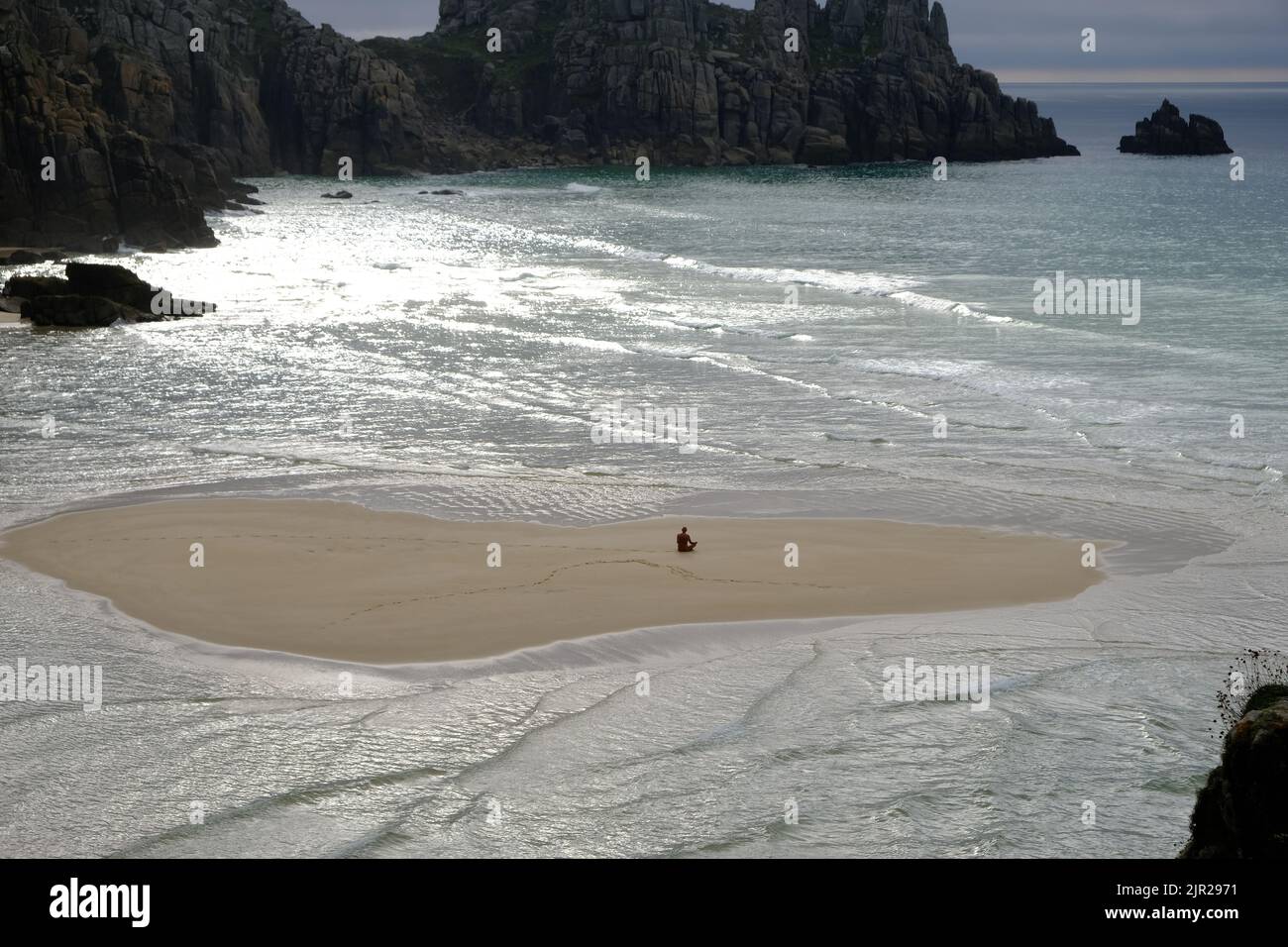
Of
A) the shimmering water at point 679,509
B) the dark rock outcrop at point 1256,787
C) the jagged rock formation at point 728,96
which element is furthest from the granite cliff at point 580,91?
the dark rock outcrop at point 1256,787

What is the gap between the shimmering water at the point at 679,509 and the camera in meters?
10.7

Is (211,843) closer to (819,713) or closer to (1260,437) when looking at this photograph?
(819,713)

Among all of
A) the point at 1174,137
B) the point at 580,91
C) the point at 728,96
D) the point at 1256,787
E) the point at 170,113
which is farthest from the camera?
the point at 580,91

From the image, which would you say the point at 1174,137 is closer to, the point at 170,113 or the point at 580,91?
the point at 580,91

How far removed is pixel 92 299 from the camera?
38156 millimetres

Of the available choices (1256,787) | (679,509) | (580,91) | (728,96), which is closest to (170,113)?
(580,91)

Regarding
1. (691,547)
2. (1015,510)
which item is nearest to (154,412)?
(691,547)

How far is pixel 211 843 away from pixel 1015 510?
13589 millimetres

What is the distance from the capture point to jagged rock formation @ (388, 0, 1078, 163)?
172 meters

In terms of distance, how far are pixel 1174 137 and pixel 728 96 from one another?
2415 inches

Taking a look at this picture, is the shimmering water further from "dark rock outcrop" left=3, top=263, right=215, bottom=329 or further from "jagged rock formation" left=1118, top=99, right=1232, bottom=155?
"jagged rock formation" left=1118, top=99, right=1232, bottom=155

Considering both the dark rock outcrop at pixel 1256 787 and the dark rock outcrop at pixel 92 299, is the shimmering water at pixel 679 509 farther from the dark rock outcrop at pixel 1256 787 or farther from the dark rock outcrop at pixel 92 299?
the dark rock outcrop at pixel 1256 787

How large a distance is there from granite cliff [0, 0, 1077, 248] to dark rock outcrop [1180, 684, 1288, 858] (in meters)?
114

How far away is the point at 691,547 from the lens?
17594 mm
